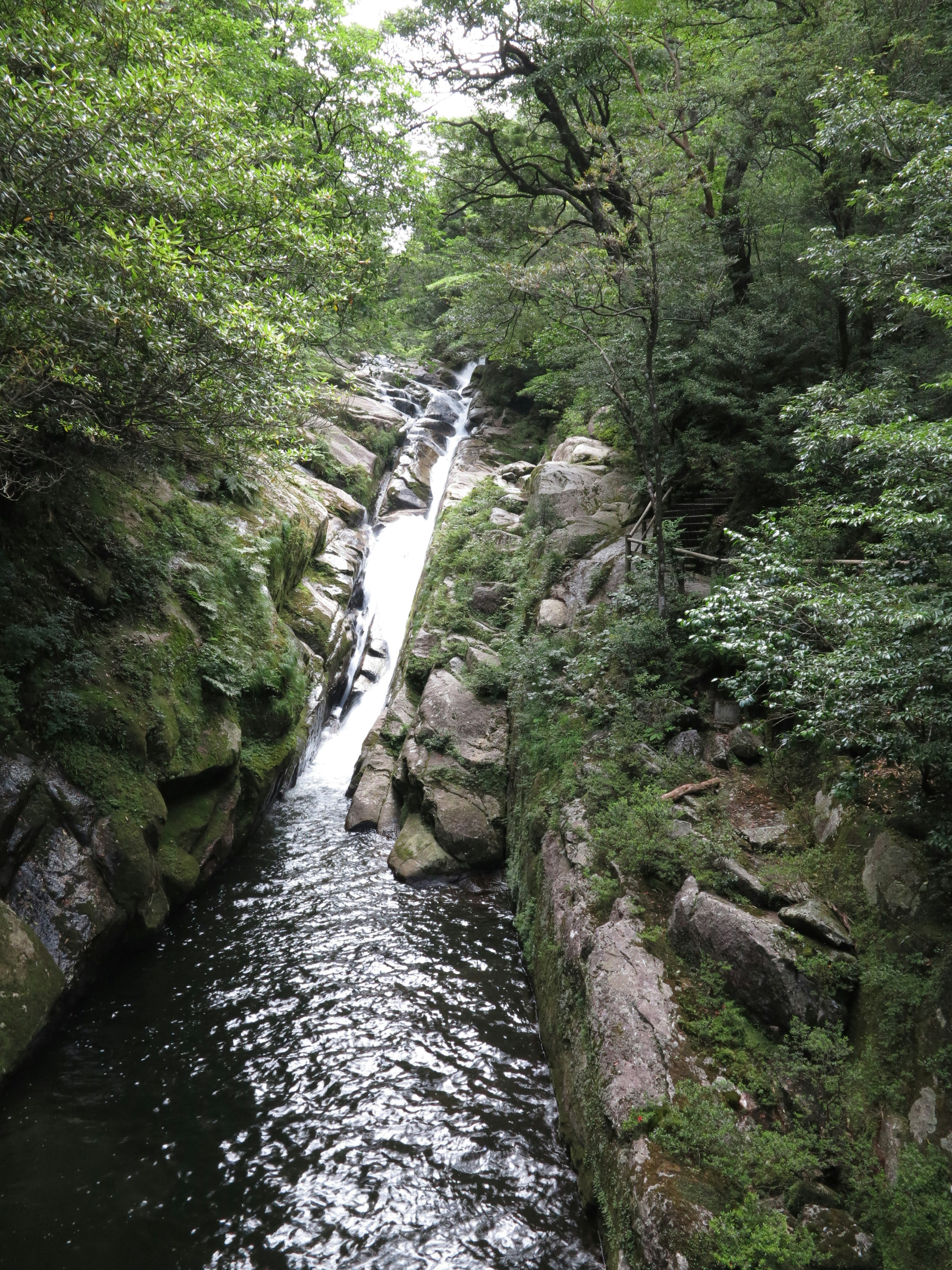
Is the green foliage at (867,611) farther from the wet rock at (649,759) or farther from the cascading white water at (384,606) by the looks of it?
the cascading white water at (384,606)

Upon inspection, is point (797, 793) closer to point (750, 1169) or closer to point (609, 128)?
point (750, 1169)

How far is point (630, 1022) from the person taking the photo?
5.45 metres

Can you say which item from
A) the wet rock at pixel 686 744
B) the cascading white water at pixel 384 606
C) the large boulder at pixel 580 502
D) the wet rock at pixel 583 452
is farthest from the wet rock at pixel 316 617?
the wet rock at pixel 686 744

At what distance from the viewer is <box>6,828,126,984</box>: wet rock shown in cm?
658

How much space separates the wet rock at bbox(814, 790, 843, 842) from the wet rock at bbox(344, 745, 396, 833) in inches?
315

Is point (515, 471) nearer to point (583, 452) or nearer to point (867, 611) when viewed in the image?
point (583, 452)

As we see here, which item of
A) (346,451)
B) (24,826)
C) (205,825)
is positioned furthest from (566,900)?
(346,451)

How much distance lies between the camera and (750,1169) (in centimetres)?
427

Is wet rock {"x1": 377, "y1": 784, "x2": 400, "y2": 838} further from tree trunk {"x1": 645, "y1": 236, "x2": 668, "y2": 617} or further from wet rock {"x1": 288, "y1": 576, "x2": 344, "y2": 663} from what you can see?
tree trunk {"x1": 645, "y1": 236, "x2": 668, "y2": 617}

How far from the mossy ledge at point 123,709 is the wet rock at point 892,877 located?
8.00 meters

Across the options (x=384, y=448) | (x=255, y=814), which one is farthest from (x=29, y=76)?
(x=384, y=448)

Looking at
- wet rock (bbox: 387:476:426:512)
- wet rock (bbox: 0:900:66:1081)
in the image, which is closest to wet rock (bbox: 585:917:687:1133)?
wet rock (bbox: 0:900:66:1081)

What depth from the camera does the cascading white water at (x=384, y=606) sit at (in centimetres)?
1477

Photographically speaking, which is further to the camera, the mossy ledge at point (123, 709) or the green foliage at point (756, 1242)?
the mossy ledge at point (123, 709)
